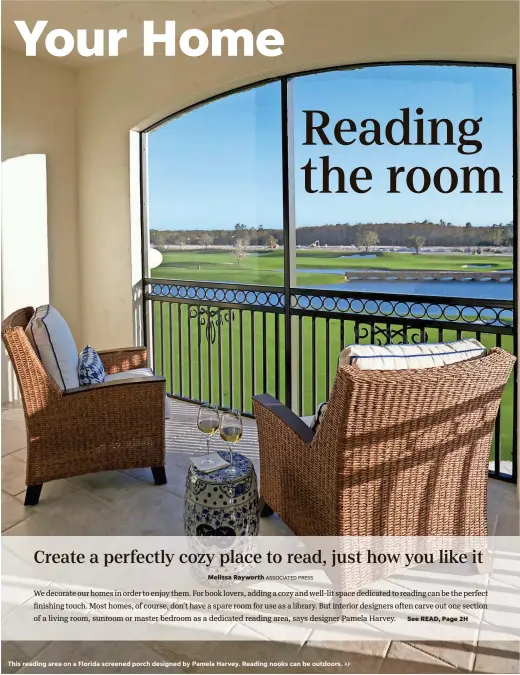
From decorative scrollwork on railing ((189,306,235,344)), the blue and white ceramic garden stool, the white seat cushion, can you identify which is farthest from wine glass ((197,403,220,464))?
decorative scrollwork on railing ((189,306,235,344))

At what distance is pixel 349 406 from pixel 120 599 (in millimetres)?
1131

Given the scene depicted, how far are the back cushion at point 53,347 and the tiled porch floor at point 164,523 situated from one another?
61cm

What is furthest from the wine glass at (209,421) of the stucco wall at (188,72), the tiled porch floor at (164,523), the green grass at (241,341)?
the stucco wall at (188,72)

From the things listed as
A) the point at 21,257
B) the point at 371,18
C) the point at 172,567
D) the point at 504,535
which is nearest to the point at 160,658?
the point at 172,567

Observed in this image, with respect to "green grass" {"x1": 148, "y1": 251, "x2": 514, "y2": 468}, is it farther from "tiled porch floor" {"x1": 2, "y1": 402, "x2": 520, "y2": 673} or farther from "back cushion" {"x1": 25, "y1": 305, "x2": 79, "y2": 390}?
"back cushion" {"x1": 25, "y1": 305, "x2": 79, "y2": 390}

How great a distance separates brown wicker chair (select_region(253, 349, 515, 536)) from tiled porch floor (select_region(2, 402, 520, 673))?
388mm

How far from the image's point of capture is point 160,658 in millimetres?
1884

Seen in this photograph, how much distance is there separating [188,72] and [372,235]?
5.97 feet

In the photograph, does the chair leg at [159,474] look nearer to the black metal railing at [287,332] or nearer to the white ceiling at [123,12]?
the black metal railing at [287,332]

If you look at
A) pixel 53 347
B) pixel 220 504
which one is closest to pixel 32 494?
pixel 53 347

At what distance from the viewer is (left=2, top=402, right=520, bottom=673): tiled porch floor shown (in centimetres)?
187

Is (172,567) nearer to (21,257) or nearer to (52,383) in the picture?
(52,383)

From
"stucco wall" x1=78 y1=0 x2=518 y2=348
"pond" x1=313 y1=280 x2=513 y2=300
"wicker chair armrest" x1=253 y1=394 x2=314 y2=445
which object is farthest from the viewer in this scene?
"pond" x1=313 y1=280 x2=513 y2=300

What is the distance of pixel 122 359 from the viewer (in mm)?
3768
